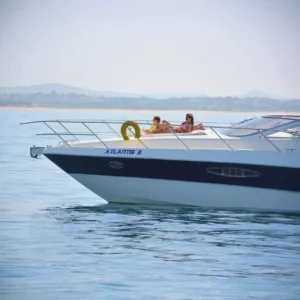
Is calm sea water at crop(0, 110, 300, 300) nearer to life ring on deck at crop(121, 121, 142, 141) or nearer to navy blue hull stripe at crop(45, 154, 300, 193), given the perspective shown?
navy blue hull stripe at crop(45, 154, 300, 193)

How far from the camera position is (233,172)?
15039mm

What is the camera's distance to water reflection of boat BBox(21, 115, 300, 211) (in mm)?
14977

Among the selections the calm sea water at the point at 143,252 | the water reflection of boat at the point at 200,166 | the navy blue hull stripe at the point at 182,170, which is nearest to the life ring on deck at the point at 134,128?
the water reflection of boat at the point at 200,166

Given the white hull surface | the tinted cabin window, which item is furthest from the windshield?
the white hull surface

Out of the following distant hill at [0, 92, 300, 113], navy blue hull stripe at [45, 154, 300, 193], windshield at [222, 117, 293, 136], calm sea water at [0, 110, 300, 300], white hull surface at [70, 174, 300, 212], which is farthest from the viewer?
distant hill at [0, 92, 300, 113]

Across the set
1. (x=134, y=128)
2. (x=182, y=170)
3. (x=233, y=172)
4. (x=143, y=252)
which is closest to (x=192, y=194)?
(x=182, y=170)

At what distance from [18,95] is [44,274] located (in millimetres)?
15152

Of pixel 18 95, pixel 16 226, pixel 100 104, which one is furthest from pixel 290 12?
pixel 100 104

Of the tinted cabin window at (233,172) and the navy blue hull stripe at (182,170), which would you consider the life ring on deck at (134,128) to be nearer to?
the navy blue hull stripe at (182,170)

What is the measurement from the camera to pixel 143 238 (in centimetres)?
1324

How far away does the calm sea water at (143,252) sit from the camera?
10.4 metres

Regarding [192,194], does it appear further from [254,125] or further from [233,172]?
[254,125]

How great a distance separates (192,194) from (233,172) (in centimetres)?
65

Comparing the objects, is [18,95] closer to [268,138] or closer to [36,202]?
[36,202]
